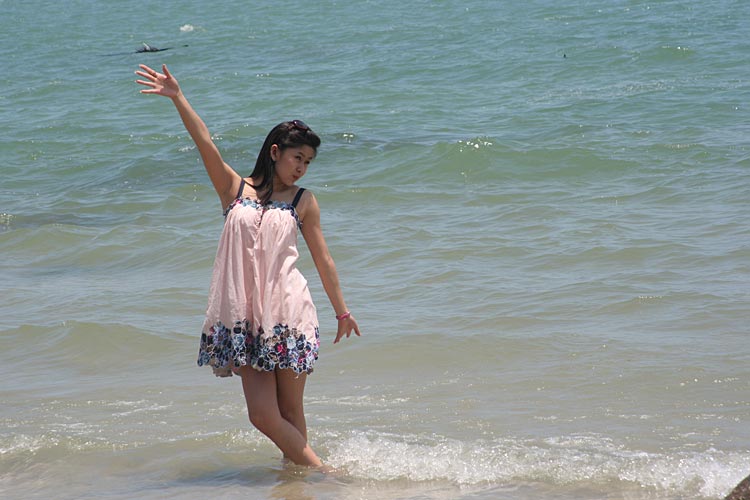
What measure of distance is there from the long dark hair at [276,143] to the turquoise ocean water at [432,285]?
1273mm

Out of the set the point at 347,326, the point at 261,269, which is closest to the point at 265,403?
the point at 347,326

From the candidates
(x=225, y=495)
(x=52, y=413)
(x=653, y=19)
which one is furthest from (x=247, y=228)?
(x=653, y=19)

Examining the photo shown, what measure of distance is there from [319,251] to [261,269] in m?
0.29

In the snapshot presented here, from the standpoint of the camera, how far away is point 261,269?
424 centimetres

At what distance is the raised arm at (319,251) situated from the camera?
4383mm

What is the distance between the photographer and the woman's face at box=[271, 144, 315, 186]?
4309mm

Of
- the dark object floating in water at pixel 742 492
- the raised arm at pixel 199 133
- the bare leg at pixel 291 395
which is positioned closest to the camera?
the dark object floating in water at pixel 742 492

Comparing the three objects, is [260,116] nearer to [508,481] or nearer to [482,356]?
[482,356]

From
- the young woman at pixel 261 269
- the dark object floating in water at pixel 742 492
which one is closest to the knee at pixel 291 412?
the young woman at pixel 261 269

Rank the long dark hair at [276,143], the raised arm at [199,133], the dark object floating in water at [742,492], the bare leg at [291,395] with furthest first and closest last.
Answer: the bare leg at [291,395] < the long dark hair at [276,143] < the raised arm at [199,133] < the dark object floating in water at [742,492]

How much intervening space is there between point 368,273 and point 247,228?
166 inches

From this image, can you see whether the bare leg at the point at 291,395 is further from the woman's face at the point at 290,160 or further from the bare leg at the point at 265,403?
the woman's face at the point at 290,160

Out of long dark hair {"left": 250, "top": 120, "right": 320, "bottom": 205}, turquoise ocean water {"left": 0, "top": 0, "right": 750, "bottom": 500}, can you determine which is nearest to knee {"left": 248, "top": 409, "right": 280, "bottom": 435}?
turquoise ocean water {"left": 0, "top": 0, "right": 750, "bottom": 500}

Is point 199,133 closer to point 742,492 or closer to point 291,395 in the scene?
point 291,395
